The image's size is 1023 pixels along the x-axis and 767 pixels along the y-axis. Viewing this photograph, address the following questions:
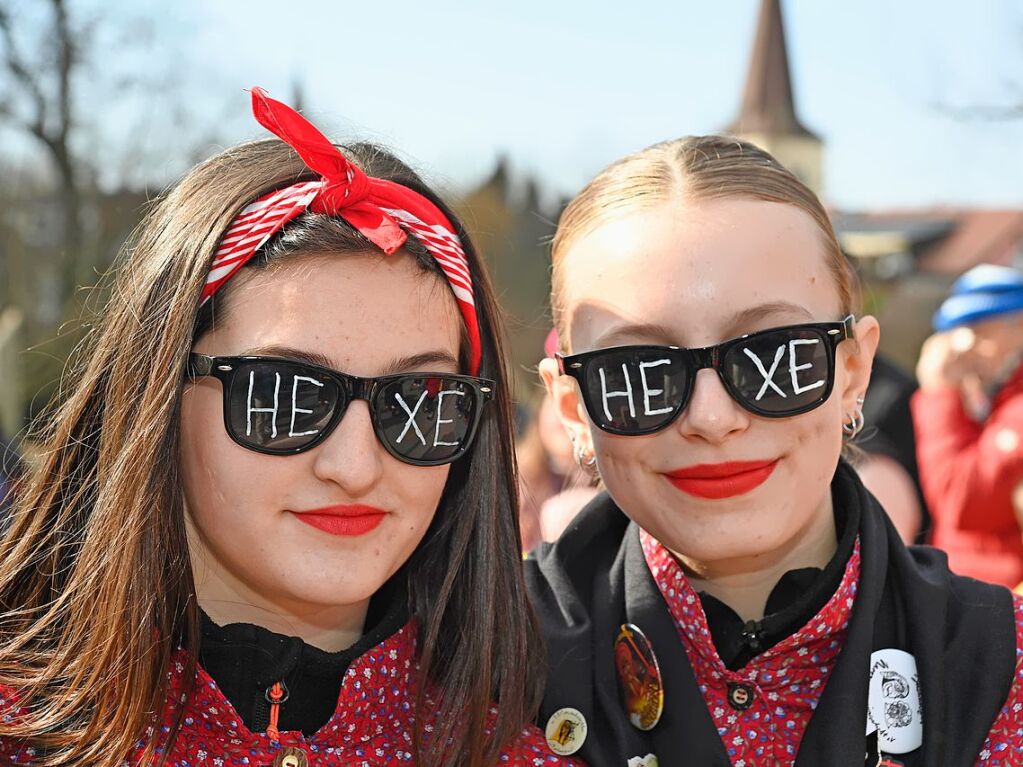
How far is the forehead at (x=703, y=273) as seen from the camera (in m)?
2.21

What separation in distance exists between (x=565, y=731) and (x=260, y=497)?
2.55 feet

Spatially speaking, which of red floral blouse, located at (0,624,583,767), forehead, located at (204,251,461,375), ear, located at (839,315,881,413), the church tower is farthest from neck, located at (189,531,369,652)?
the church tower

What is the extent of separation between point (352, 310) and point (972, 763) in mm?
1359

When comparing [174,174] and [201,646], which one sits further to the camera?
[174,174]

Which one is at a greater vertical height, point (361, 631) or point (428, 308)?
point (428, 308)

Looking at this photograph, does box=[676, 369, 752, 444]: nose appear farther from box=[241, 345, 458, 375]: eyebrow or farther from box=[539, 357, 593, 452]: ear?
box=[241, 345, 458, 375]: eyebrow

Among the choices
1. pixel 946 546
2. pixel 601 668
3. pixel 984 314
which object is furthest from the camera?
pixel 984 314

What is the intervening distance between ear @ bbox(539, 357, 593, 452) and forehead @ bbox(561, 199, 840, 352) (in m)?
0.14

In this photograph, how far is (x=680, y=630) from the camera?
93.8 inches

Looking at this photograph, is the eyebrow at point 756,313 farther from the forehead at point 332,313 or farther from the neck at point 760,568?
the forehead at point 332,313

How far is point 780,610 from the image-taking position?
2.32 m

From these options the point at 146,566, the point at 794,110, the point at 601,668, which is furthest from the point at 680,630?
the point at 794,110

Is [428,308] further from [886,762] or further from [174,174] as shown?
[886,762]

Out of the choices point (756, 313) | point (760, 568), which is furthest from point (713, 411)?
point (760, 568)
